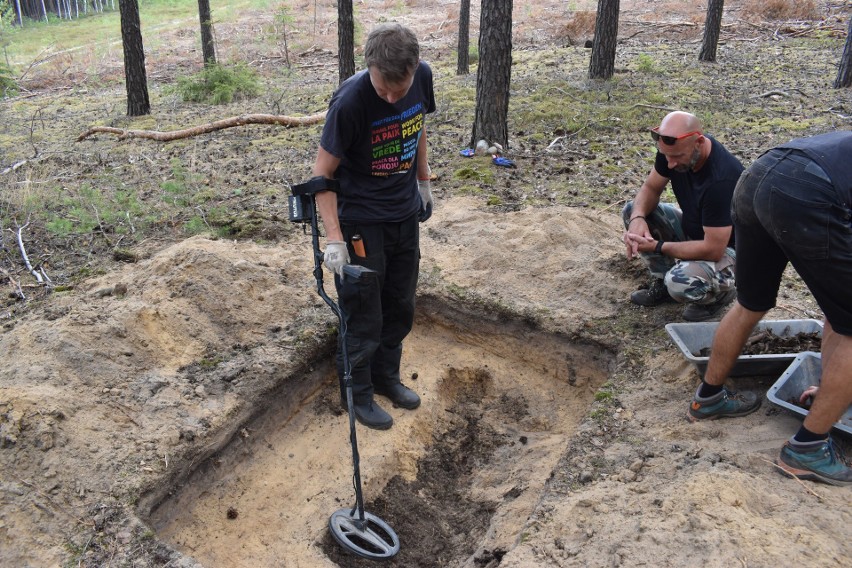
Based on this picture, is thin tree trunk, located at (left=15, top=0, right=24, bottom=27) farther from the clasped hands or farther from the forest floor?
the clasped hands

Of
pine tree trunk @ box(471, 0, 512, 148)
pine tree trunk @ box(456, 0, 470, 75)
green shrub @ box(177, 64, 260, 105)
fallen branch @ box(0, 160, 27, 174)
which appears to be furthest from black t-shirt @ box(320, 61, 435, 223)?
pine tree trunk @ box(456, 0, 470, 75)

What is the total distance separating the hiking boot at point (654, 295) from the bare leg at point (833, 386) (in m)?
1.60

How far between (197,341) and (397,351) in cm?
125

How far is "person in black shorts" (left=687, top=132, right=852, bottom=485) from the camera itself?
2.38m

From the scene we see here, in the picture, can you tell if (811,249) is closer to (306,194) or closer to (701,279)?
(701,279)

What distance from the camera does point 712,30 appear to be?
11.6 meters

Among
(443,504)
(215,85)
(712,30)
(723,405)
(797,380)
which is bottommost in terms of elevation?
(443,504)

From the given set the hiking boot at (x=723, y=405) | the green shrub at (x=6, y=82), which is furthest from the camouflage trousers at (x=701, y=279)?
the green shrub at (x=6, y=82)

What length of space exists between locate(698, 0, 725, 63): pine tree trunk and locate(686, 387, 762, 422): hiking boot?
34.3 feet

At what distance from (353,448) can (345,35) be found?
829 centimetres

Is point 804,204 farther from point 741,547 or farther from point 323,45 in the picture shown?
point 323,45

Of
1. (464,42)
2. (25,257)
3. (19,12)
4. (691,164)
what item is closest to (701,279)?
(691,164)

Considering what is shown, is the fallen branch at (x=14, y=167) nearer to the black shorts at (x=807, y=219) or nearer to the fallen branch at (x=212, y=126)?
the fallen branch at (x=212, y=126)

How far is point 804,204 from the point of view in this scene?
2377mm
